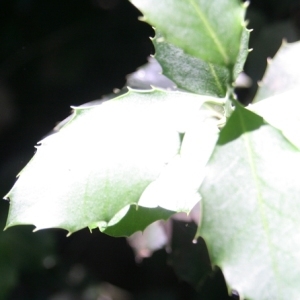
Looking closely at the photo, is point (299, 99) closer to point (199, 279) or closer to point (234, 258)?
point (234, 258)

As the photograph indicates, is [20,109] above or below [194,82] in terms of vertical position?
below

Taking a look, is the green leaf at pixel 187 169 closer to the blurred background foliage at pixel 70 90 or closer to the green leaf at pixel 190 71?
the green leaf at pixel 190 71

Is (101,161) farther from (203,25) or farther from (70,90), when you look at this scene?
(70,90)

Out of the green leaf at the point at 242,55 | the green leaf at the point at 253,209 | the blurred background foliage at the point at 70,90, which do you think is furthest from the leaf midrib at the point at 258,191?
the blurred background foliage at the point at 70,90

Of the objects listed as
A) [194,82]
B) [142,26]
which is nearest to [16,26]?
[142,26]

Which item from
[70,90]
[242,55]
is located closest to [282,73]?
[242,55]

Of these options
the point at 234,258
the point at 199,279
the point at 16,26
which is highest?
the point at 234,258
